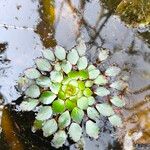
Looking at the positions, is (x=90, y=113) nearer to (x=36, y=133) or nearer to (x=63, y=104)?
(x=63, y=104)

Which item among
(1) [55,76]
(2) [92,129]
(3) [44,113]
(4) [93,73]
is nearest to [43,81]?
(1) [55,76]

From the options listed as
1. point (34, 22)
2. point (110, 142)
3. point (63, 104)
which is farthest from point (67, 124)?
point (34, 22)

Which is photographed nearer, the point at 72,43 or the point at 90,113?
the point at 90,113

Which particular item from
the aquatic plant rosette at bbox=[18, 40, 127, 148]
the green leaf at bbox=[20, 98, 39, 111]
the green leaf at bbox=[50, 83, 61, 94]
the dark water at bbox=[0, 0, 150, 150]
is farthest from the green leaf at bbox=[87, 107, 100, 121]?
the green leaf at bbox=[20, 98, 39, 111]

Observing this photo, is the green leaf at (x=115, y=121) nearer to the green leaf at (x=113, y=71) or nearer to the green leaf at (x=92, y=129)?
the green leaf at (x=92, y=129)

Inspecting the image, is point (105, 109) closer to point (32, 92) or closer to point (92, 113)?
point (92, 113)

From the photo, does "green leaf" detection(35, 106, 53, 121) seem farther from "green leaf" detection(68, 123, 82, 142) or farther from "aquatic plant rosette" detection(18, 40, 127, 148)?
"green leaf" detection(68, 123, 82, 142)

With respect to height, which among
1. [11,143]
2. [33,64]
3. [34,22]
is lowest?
[11,143]
